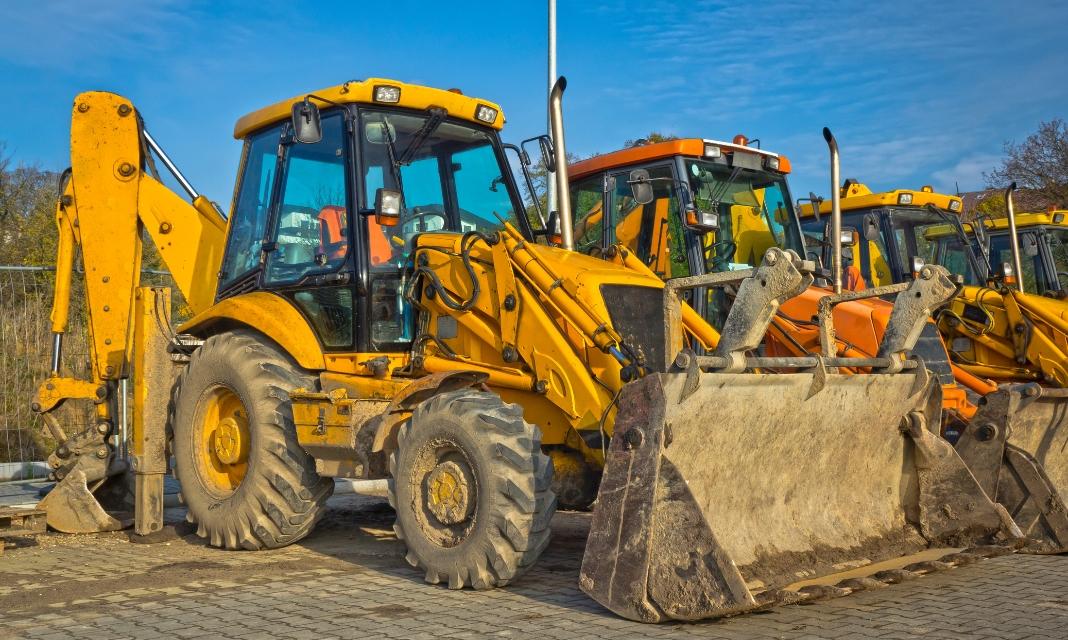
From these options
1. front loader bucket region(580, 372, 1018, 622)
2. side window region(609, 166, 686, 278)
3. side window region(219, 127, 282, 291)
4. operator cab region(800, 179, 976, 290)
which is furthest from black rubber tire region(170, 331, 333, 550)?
operator cab region(800, 179, 976, 290)

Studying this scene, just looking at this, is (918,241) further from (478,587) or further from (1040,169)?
(1040,169)

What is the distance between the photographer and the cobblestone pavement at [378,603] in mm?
5199

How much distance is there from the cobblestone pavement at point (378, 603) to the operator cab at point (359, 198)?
5.45ft

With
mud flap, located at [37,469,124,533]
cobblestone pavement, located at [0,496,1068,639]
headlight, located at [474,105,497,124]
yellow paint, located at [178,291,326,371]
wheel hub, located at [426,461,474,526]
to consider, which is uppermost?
headlight, located at [474,105,497,124]

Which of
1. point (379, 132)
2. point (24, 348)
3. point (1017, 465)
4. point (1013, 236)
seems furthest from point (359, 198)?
point (1013, 236)

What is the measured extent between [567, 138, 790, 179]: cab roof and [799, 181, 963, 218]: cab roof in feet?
9.54

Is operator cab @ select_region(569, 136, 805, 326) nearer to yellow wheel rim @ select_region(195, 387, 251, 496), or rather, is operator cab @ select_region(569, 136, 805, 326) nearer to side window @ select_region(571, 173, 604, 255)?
side window @ select_region(571, 173, 604, 255)

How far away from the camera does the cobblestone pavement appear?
5199mm

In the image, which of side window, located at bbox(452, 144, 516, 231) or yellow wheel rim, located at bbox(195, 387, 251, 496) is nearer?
yellow wheel rim, located at bbox(195, 387, 251, 496)

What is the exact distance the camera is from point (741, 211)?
385 inches

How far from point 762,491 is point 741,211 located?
422cm

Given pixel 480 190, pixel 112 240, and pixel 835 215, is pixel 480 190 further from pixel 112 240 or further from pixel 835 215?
pixel 112 240

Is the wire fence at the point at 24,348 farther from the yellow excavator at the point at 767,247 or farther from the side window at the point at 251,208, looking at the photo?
the yellow excavator at the point at 767,247

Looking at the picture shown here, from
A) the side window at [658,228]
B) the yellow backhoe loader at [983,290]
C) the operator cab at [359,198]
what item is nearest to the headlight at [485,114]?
the operator cab at [359,198]
